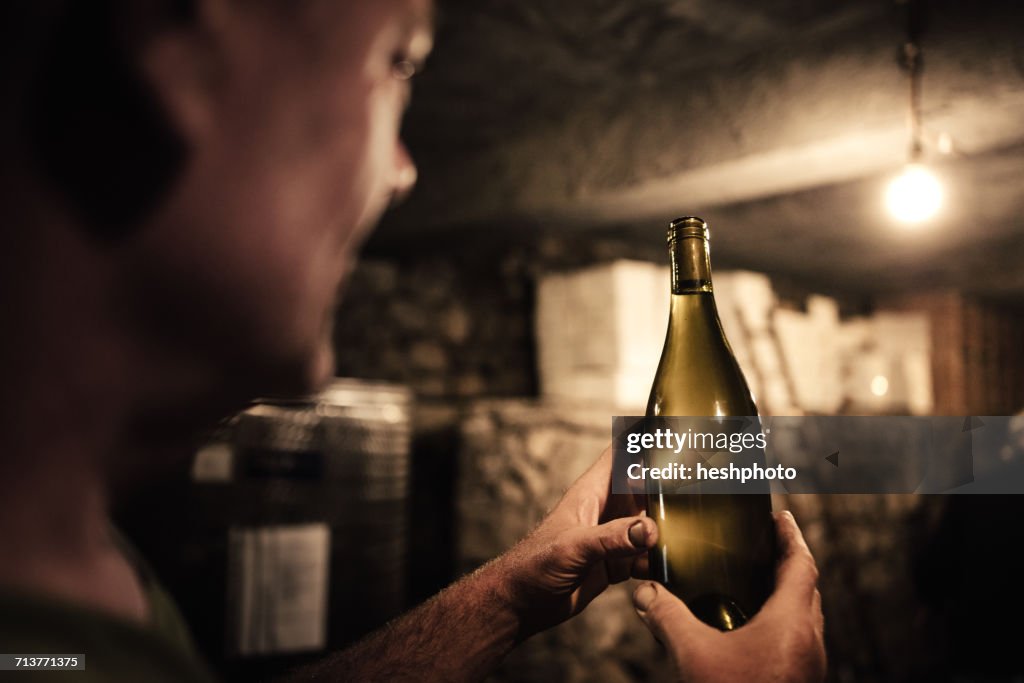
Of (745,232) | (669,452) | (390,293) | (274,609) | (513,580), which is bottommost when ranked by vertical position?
(274,609)

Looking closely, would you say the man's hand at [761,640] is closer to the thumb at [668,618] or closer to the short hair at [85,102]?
the thumb at [668,618]

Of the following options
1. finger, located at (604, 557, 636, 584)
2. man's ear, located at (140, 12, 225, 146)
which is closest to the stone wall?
finger, located at (604, 557, 636, 584)

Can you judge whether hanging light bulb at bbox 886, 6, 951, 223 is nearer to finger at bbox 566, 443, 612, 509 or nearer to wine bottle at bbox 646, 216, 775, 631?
wine bottle at bbox 646, 216, 775, 631

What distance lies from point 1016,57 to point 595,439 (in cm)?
168

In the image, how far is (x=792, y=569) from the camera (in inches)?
25.5

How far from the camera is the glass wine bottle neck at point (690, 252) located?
0.72 metres

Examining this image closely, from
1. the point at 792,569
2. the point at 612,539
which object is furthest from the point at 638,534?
the point at 792,569

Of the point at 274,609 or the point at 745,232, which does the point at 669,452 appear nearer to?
the point at 274,609

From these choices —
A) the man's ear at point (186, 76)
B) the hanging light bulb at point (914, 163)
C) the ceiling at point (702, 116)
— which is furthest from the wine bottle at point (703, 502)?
the hanging light bulb at point (914, 163)

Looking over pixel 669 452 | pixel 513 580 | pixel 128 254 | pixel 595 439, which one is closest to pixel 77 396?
pixel 128 254

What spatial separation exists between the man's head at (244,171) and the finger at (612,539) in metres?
0.44

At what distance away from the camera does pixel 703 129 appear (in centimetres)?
220

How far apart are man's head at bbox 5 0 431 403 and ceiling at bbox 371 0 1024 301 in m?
1.66

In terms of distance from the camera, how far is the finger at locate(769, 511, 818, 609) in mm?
612
